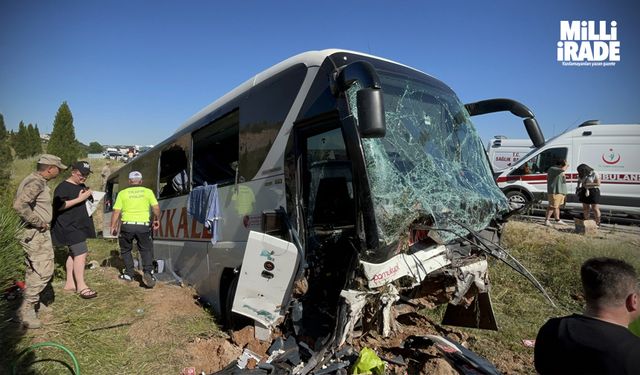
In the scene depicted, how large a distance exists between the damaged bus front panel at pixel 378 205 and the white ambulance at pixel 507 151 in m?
13.4

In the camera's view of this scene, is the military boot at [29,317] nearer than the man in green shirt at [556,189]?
Yes

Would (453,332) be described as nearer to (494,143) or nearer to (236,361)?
(236,361)

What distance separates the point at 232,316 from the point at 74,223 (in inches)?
112

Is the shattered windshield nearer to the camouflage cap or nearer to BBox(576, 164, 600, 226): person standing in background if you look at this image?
the camouflage cap

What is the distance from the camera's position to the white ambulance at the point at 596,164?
1070 centimetres

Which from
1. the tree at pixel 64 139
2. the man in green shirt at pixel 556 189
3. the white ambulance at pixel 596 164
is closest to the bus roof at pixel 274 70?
the man in green shirt at pixel 556 189

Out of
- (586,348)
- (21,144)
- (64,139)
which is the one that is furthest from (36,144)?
(586,348)

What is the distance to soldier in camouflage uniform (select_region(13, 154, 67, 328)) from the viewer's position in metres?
3.92

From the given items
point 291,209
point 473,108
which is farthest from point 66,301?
point 473,108

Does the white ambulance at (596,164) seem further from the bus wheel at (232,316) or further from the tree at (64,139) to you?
the tree at (64,139)

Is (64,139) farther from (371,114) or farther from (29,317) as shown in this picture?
(371,114)

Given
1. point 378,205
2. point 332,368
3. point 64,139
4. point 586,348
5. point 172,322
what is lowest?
point 172,322

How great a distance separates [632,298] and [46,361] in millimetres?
4380

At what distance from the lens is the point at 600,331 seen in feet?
5.61
